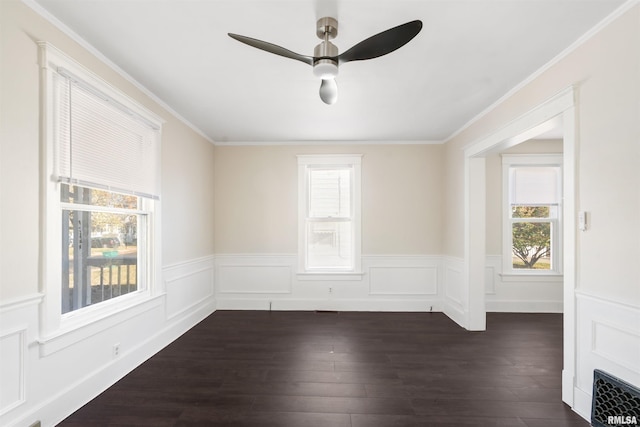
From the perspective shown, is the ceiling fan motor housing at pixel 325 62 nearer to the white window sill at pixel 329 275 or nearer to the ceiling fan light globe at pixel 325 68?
the ceiling fan light globe at pixel 325 68

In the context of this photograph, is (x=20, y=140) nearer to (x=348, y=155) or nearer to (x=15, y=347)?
(x=15, y=347)

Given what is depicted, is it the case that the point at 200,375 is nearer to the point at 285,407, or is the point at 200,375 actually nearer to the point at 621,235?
the point at 285,407

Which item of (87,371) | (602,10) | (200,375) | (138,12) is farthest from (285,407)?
(602,10)

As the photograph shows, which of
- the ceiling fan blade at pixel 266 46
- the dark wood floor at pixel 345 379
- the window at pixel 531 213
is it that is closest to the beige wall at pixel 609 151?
the dark wood floor at pixel 345 379

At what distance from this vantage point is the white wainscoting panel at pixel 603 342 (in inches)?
76.0

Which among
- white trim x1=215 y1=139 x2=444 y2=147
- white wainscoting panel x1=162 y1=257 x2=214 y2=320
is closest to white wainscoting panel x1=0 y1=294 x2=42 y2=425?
white wainscoting panel x1=162 y1=257 x2=214 y2=320

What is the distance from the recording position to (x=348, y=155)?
502 cm

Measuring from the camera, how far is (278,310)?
16.4 ft

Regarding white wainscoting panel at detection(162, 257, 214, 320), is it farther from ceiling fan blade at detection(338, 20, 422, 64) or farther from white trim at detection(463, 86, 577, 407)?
white trim at detection(463, 86, 577, 407)

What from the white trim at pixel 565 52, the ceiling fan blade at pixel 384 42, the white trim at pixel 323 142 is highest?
the white trim at pixel 565 52

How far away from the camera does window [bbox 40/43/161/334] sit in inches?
82.2

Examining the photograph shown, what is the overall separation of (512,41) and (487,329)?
11.0 feet

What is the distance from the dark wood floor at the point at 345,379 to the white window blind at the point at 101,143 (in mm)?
1695

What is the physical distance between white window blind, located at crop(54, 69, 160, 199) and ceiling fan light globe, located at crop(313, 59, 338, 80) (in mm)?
1720
